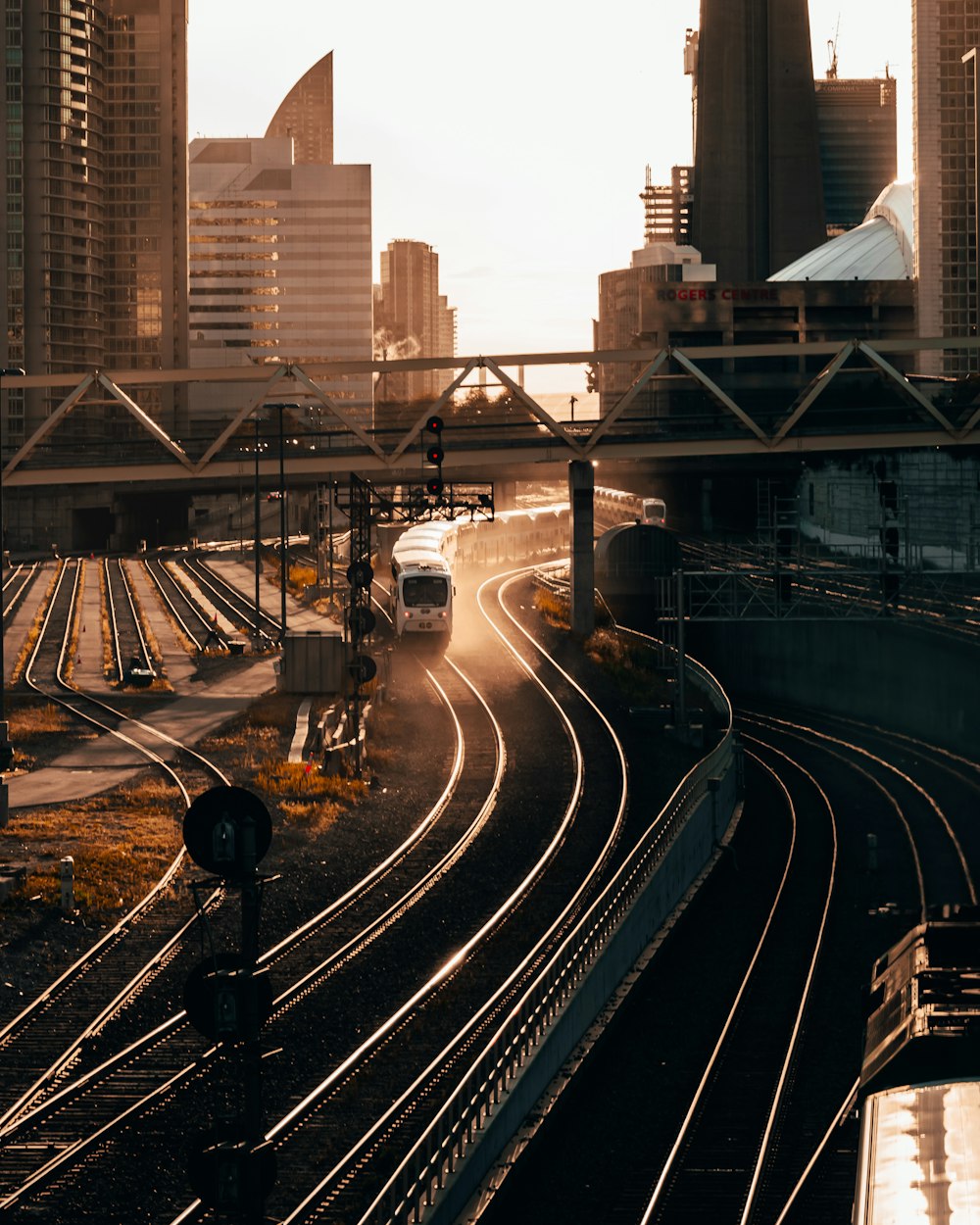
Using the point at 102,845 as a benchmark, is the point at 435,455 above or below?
above

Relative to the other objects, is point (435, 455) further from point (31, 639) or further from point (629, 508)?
point (629, 508)

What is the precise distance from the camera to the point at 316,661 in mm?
53375

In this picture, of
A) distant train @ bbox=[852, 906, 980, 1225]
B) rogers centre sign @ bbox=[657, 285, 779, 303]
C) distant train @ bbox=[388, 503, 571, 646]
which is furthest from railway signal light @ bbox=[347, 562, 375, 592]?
rogers centre sign @ bbox=[657, 285, 779, 303]

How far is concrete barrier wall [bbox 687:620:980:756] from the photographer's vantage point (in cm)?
5750

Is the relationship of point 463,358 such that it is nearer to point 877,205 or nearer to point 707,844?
point 707,844

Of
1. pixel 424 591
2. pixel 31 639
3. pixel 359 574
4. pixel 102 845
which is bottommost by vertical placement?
pixel 102 845

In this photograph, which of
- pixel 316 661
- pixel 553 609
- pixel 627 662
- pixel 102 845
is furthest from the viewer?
pixel 553 609

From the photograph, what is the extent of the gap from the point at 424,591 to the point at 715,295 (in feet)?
280

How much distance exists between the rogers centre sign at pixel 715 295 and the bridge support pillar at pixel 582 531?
3198 inches

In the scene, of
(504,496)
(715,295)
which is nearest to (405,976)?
(715,295)

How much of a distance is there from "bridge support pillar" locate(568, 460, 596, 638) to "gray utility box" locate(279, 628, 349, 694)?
13605 mm

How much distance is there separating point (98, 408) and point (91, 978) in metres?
170

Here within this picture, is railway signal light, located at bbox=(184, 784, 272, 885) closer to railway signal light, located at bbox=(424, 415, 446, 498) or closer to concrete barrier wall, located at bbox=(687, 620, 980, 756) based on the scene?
railway signal light, located at bbox=(424, 415, 446, 498)

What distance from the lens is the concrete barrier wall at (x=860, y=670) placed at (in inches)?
2264
